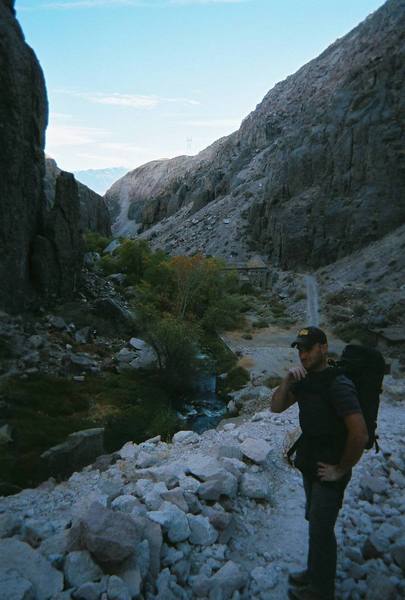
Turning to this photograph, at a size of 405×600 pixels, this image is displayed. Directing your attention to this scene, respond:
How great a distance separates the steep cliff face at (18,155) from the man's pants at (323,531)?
20.5 metres

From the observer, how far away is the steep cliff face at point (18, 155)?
70.9 feet

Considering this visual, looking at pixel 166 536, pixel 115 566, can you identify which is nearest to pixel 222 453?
pixel 166 536

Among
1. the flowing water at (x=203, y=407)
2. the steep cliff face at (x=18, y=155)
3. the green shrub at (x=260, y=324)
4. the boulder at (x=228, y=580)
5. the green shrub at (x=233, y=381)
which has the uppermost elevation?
the steep cliff face at (x=18, y=155)

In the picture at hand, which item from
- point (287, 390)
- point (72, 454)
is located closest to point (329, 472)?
point (287, 390)

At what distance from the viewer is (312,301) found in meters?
37.2

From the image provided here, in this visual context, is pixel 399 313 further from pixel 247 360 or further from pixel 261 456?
pixel 261 456

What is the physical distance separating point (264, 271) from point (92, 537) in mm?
45346

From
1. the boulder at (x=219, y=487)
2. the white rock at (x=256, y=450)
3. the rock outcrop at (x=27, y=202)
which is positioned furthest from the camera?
the rock outcrop at (x=27, y=202)

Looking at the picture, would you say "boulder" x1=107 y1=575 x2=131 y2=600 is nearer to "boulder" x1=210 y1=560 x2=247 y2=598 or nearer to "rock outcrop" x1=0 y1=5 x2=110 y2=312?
"boulder" x1=210 y1=560 x2=247 y2=598

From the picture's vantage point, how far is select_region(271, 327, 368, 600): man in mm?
3656

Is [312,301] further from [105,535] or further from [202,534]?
[105,535]

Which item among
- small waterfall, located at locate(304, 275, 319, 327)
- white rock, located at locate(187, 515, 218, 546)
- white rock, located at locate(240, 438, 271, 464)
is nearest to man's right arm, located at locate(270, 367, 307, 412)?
white rock, located at locate(187, 515, 218, 546)

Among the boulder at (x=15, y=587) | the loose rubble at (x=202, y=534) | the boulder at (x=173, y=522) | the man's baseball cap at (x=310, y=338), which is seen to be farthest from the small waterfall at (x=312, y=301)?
the boulder at (x=15, y=587)

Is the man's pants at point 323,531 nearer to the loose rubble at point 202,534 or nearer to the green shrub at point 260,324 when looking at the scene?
the loose rubble at point 202,534
